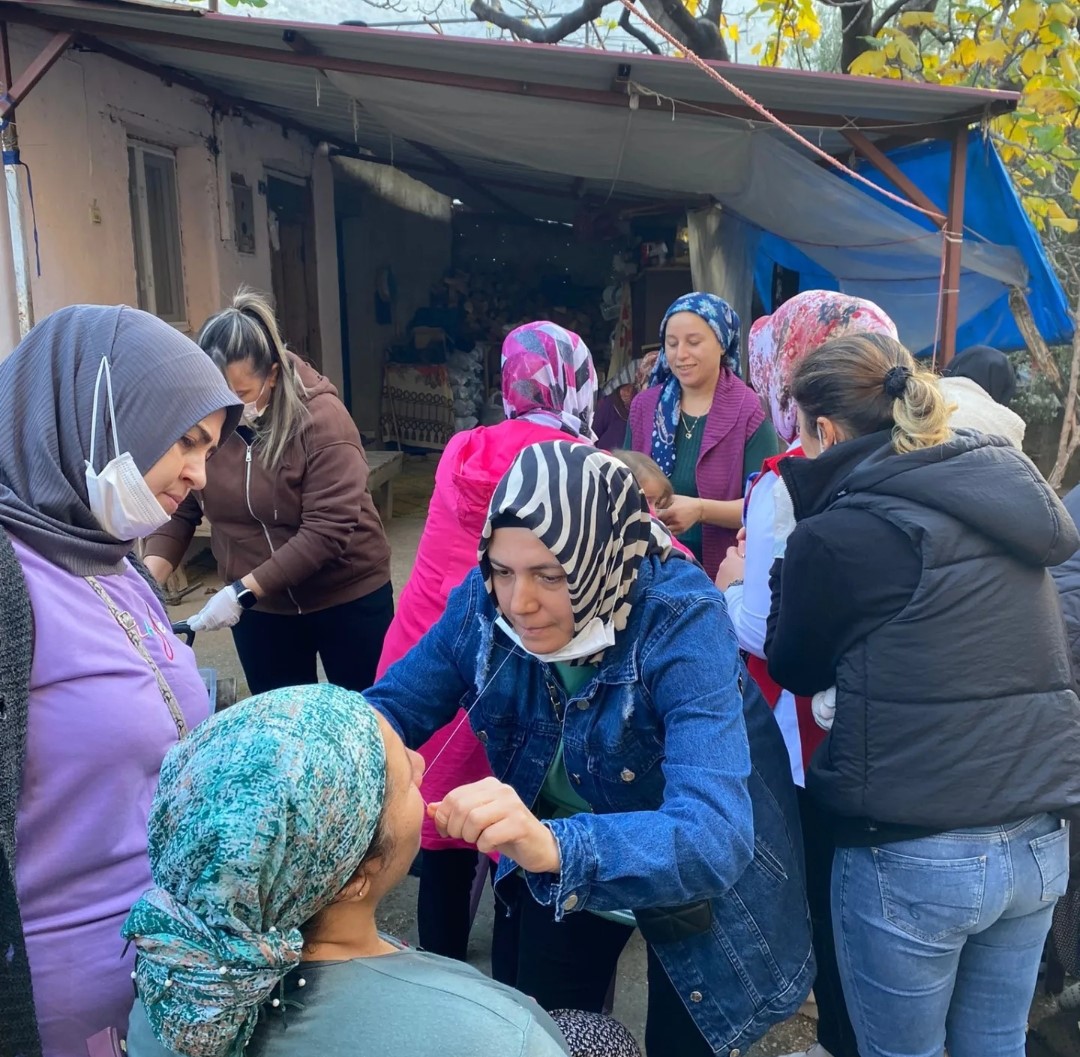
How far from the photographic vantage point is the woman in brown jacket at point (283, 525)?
8.95 ft

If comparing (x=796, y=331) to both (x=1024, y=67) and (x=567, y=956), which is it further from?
(x=1024, y=67)

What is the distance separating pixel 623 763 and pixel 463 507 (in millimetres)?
952

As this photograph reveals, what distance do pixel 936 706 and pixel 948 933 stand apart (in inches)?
16.6

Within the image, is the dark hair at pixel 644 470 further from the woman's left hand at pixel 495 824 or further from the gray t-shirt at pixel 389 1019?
the gray t-shirt at pixel 389 1019

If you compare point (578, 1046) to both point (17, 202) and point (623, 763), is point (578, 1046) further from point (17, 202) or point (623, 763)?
point (17, 202)

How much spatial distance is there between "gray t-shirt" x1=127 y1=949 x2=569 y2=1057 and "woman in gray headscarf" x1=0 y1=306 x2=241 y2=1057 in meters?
0.33

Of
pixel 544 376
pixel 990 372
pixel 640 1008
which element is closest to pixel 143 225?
pixel 544 376

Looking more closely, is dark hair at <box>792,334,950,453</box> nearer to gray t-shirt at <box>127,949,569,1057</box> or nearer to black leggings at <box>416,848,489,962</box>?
gray t-shirt at <box>127,949,569,1057</box>

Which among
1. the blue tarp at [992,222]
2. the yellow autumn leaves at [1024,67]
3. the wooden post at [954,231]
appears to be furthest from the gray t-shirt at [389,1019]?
the yellow autumn leaves at [1024,67]

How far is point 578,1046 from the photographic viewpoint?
1469 mm

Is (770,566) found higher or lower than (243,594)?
higher

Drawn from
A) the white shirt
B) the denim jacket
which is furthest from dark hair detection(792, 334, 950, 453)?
the denim jacket

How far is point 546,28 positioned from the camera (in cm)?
684

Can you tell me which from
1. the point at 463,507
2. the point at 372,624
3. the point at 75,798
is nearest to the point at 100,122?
the point at 372,624
